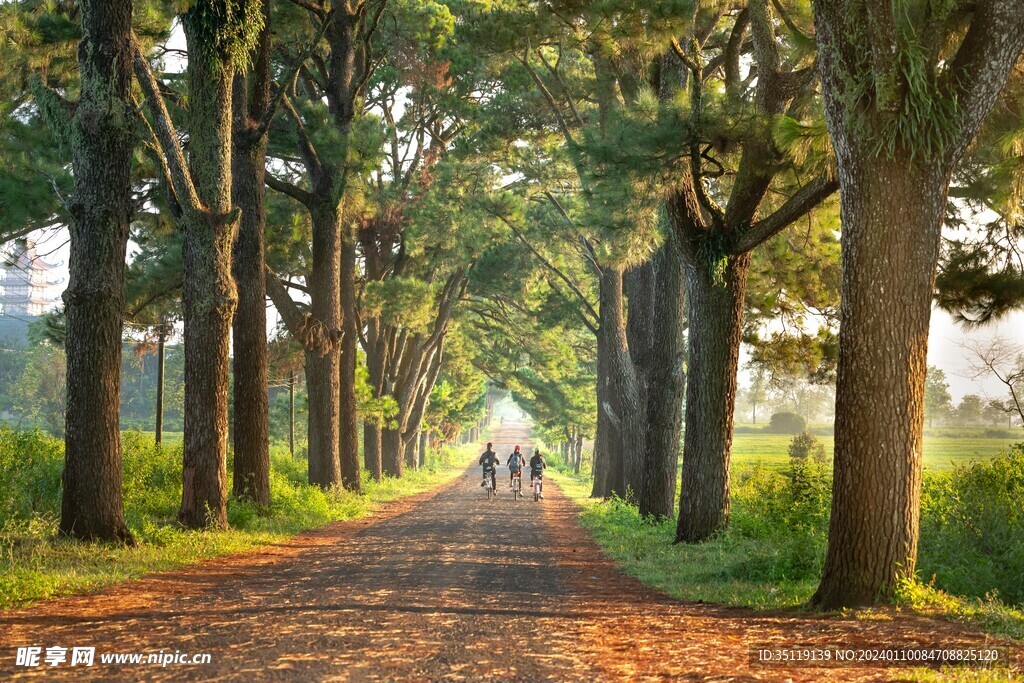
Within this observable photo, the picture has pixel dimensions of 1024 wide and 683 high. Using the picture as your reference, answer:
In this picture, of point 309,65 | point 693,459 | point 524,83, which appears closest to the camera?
point 693,459

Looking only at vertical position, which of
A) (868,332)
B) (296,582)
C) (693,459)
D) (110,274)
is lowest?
(296,582)

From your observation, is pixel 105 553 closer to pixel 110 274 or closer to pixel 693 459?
pixel 110 274

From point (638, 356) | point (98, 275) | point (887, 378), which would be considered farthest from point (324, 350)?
point (887, 378)

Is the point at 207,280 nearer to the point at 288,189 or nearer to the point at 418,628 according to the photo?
the point at 288,189

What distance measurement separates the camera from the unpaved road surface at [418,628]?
19.9ft

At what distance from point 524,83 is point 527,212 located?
7.74m

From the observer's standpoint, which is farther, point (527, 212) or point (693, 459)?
point (527, 212)

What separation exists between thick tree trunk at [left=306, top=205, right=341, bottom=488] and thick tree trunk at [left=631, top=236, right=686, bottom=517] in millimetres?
7539

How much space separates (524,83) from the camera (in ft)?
65.3

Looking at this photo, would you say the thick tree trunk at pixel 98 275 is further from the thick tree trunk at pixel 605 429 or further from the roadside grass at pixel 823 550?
the thick tree trunk at pixel 605 429

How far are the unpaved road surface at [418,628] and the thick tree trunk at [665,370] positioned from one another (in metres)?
5.56

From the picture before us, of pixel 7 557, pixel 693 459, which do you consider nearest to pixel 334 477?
pixel 693 459

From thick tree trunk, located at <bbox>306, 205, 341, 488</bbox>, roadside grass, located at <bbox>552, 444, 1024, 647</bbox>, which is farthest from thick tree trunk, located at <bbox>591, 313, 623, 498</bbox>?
roadside grass, located at <bbox>552, 444, 1024, 647</bbox>

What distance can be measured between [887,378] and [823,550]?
3.05m
